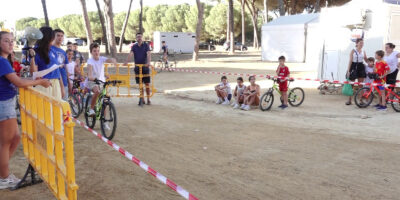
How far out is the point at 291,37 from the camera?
94.5 feet

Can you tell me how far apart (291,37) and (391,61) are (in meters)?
19.6

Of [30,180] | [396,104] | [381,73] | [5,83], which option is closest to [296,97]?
[381,73]

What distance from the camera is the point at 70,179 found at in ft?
9.30

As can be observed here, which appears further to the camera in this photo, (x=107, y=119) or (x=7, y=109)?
(x=107, y=119)

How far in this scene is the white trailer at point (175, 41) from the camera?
152 ft

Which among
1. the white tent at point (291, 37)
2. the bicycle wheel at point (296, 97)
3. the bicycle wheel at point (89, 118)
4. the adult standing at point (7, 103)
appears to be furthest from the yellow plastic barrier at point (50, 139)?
the white tent at point (291, 37)

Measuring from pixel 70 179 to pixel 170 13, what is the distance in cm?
8794

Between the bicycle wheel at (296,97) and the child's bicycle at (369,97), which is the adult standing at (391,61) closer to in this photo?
the child's bicycle at (369,97)

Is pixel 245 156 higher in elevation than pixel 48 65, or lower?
lower

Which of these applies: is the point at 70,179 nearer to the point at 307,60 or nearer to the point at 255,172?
the point at 255,172

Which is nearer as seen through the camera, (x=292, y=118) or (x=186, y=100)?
(x=292, y=118)

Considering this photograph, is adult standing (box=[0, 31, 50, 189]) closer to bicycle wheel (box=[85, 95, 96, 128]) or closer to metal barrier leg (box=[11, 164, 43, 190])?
metal barrier leg (box=[11, 164, 43, 190])

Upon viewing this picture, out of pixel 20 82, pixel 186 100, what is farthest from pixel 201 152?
pixel 186 100

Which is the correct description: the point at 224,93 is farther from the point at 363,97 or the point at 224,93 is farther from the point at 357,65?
the point at 357,65
